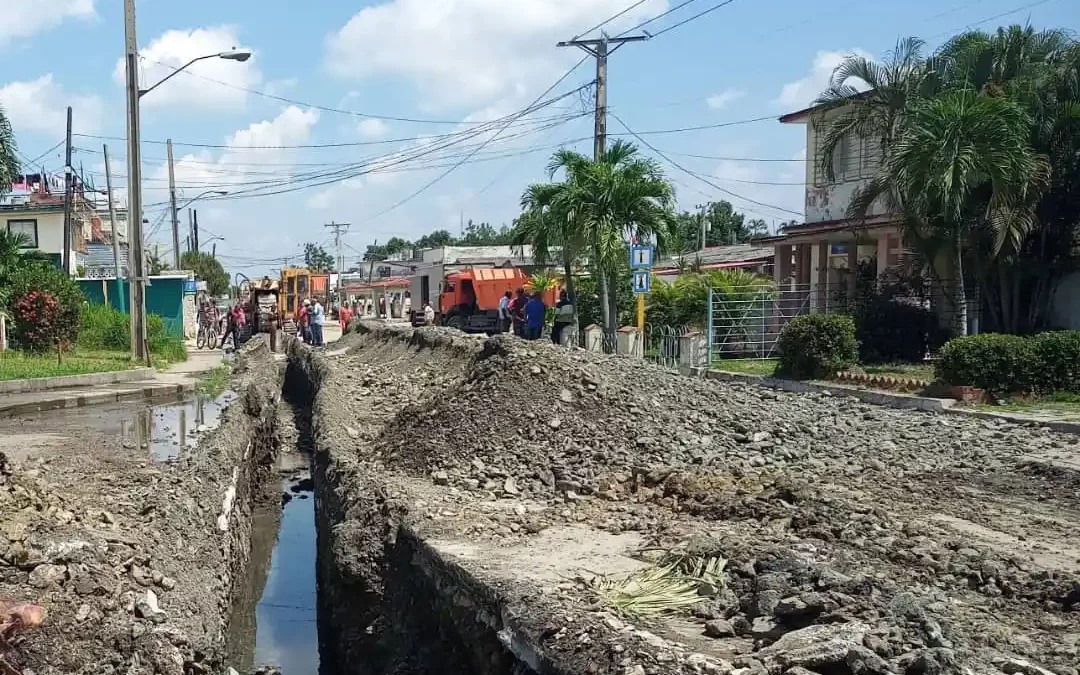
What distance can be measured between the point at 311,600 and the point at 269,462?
538 cm

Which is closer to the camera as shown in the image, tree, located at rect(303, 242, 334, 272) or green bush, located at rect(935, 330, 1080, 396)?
green bush, located at rect(935, 330, 1080, 396)

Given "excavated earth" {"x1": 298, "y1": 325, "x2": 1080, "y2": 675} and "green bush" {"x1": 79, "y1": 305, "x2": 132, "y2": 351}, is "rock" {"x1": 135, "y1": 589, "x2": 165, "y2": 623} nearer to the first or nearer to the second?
"excavated earth" {"x1": 298, "y1": 325, "x2": 1080, "y2": 675}

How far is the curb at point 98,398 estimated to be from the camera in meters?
16.1

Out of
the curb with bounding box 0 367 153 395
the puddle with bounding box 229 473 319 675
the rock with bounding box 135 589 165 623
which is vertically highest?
the curb with bounding box 0 367 153 395

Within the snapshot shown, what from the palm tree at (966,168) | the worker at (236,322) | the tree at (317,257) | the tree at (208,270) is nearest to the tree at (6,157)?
the worker at (236,322)

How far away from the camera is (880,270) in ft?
73.0

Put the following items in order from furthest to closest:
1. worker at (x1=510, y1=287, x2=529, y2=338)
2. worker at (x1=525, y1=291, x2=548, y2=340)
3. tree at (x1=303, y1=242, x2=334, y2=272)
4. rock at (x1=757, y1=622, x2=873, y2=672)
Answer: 1. tree at (x1=303, y1=242, x2=334, y2=272)
2. worker at (x1=510, y1=287, x2=529, y2=338)
3. worker at (x1=525, y1=291, x2=548, y2=340)
4. rock at (x1=757, y1=622, x2=873, y2=672)

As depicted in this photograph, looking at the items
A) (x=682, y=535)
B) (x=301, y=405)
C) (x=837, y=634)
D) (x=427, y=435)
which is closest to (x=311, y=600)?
(x=427, y=435)

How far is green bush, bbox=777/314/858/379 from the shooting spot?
55.9 feet

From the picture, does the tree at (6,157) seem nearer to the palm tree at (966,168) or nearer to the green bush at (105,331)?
the green bush at (105,331)

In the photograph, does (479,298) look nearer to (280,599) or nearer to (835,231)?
(835,231)

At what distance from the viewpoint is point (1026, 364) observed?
13.8m

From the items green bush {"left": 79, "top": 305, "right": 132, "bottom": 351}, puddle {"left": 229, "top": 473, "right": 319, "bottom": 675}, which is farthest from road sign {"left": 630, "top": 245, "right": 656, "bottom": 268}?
green bush {"left": 79, "top": 305, "right": 132, "bottom": 351}

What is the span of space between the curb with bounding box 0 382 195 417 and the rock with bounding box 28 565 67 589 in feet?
37.8
